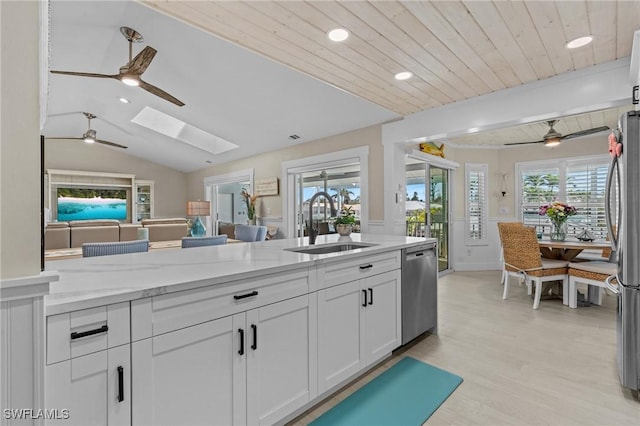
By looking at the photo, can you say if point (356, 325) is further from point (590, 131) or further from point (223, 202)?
point (223, 202)

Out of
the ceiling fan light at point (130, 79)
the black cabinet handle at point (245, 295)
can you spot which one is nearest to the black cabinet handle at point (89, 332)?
the black cabinet handle at point (245, 295)

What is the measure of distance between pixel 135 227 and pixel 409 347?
12.2 ft

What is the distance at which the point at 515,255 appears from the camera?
3912mm

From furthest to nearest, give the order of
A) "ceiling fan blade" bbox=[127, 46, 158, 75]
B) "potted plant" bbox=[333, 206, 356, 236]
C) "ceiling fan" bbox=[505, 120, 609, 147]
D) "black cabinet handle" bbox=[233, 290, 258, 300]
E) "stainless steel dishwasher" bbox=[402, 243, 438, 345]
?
"ceiling fan" bbox=[505, 120, 609, 147], "potted plant" bbox=[333, 206, 356, 236], "ceiling fan blade" bbox=[127, 46, 158, 75], "stainless steel dishwasher" bbox=[402, 243, 438, 345], "black cabinet handle" bbox=[233, 290, 258, 300]

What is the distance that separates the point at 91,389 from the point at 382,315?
1.78m

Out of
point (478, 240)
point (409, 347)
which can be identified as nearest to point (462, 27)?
point (409, 347)

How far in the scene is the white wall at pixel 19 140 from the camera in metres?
0.81

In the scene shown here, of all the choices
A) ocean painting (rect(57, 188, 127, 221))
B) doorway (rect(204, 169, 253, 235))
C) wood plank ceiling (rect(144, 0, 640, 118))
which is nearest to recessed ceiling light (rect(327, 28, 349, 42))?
wood plank ceiling (rect(144, 0, 640, 118))

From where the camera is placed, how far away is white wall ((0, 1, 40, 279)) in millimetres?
806

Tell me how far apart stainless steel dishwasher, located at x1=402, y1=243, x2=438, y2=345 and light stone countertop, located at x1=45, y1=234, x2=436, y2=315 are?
24.3 inches

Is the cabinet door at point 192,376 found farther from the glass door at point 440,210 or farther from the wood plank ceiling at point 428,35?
the glass door at point 440,210

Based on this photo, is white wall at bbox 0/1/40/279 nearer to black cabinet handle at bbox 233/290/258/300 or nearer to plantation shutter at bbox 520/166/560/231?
black cabinet handle at bbox 233/290/258/300

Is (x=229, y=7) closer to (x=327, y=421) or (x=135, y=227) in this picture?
(x=327, y=421)

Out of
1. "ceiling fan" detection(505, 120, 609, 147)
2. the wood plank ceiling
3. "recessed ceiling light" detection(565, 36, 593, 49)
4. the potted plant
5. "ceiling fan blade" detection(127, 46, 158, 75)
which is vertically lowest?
the potted plant
